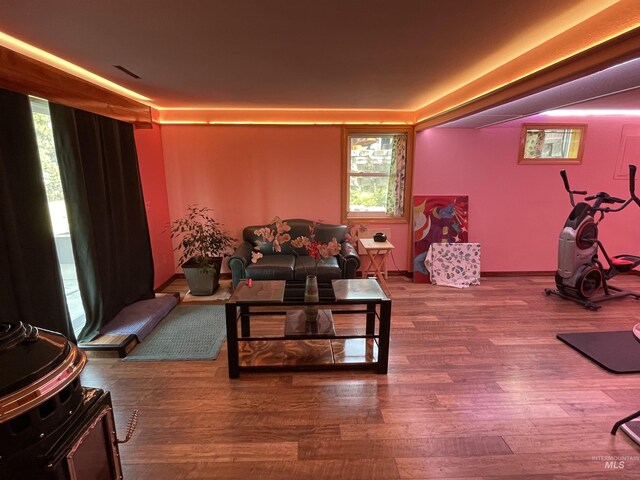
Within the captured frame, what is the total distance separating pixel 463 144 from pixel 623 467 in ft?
12.2

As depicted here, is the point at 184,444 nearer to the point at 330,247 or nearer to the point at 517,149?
the point at 330,247

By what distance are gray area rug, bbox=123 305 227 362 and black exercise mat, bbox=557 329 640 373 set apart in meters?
3.18

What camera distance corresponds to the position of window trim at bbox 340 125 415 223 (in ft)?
14.4

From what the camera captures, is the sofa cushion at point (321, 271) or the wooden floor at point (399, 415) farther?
the sofa cushion at point (321, 271)

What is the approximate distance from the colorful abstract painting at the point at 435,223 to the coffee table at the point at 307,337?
1.99 metres

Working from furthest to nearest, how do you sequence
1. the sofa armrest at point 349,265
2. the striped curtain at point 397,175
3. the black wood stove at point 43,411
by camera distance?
1. the striped curtain at point 397,175
2. the sofa armrest at point 349,265
3. the black wood stove at point 43,411

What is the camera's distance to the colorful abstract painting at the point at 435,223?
180 inches

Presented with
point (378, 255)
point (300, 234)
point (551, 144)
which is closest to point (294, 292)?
point (300, 234)

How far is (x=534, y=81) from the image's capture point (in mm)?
2125

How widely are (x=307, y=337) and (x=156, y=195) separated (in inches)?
118

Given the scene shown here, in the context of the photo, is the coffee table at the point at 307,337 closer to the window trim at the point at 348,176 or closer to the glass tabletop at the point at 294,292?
the glass tabletop at the point at 294,292

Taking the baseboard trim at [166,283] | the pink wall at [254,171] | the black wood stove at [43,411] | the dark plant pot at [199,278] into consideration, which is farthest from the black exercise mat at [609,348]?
the baseboard trim at [166,283]

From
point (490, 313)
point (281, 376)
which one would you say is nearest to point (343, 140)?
point (490, 313)

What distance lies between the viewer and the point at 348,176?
181 inches
